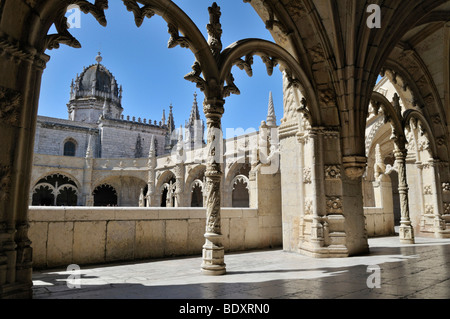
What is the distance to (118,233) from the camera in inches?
192

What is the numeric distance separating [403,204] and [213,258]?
17.7 feet

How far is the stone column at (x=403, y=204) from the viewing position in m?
6.99

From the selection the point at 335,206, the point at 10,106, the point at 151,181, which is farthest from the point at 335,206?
the point at 151,181

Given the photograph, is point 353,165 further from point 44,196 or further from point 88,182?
point 44,196

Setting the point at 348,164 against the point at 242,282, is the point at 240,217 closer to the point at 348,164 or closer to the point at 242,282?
the point at 348,164

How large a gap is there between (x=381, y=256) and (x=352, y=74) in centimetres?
310

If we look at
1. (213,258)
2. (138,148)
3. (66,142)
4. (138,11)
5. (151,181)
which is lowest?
(213,258)

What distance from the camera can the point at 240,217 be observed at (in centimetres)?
635

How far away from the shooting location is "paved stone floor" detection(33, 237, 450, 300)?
2791 millimetres

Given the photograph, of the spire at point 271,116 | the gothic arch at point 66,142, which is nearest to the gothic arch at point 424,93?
the spire at point 271,116

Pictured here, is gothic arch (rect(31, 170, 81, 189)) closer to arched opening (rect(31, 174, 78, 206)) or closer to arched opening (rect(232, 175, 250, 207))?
arched opening (rect(31, 174, 78, 206))

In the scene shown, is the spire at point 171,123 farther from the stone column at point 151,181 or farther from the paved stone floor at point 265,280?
the paved stone floor at point 265,280
